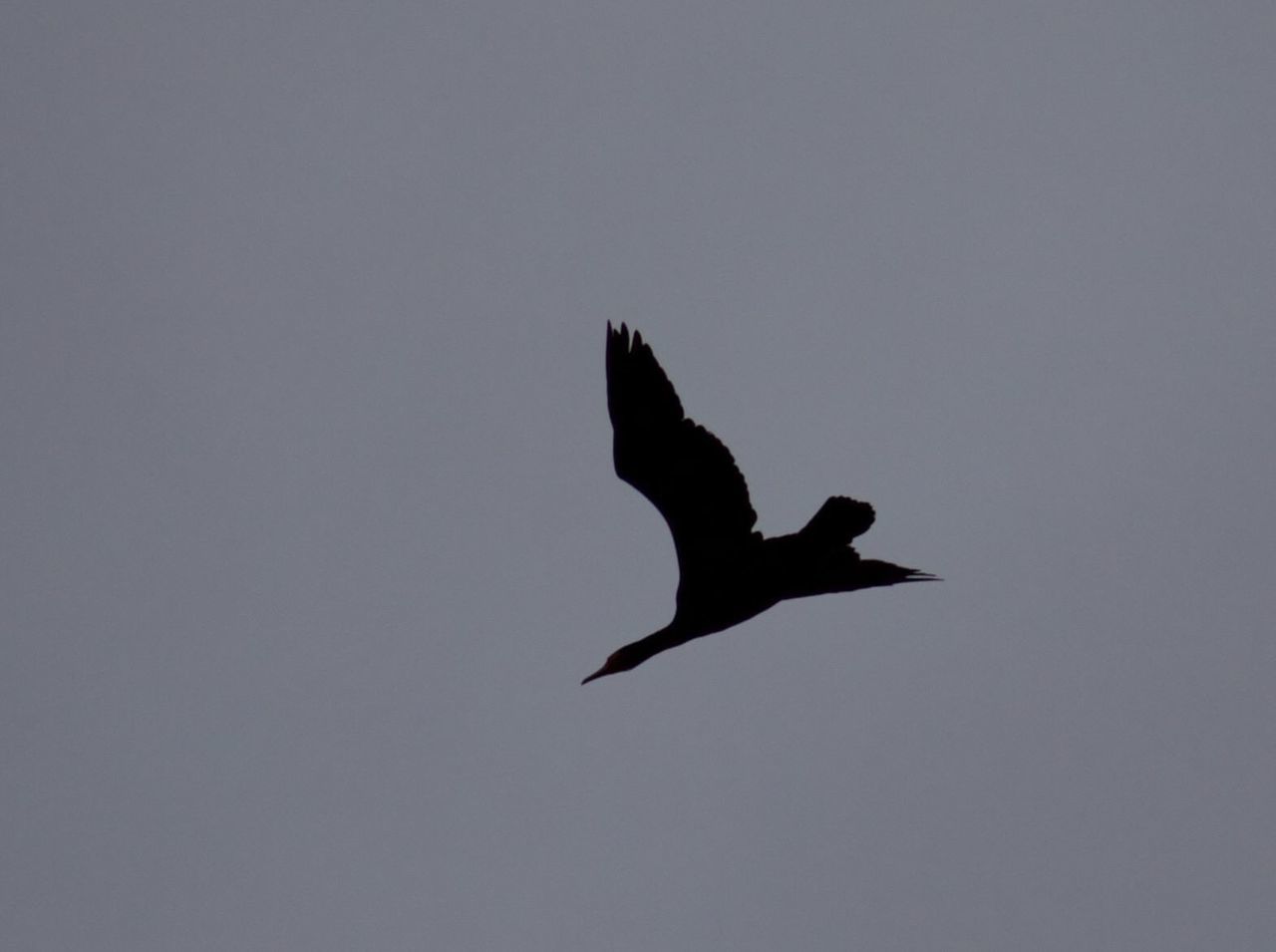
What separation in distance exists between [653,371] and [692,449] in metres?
0.66

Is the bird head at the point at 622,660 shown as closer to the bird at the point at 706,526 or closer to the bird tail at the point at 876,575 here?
the bird at the point at 706,526

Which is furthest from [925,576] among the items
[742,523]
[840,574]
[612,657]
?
[612,657]

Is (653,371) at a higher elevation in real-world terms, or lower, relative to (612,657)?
higher

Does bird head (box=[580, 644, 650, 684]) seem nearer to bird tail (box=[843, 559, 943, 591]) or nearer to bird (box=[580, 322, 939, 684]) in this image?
bird (box=[580, 322, 939, 684])

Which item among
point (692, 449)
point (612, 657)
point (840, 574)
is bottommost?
point (612, 657)

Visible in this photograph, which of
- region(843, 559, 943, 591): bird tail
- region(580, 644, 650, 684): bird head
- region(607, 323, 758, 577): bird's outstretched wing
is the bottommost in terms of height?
region(580, 644, 650, 684): bird head

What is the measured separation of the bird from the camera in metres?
9.19

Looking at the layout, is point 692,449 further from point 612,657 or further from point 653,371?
point 612,657

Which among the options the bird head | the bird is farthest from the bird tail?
the bird head

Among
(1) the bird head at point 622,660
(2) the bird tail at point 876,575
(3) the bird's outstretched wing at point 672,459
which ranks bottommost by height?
(1) the bird head at point 622,660

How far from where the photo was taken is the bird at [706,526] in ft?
30.1

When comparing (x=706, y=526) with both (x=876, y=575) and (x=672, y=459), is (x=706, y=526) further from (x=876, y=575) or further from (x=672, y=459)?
(x=876, y=575)

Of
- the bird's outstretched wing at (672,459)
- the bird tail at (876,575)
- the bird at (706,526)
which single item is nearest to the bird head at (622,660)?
the bird at (706,526)

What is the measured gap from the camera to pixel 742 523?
9.39m
